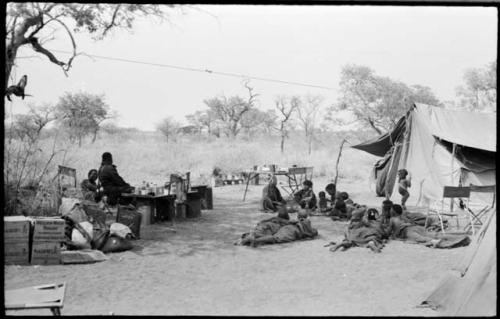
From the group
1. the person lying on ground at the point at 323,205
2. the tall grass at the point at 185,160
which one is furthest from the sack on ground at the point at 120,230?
the tall grass at the point at 185,160

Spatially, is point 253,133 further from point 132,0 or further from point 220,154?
point 132,0

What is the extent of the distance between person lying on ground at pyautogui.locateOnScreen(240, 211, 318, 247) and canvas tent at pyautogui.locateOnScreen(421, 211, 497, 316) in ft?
10.8

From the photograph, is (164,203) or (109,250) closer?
(109,250)

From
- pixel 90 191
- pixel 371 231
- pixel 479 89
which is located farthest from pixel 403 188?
pixel 479 89

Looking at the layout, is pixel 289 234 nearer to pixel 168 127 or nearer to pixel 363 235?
pixel 363 235

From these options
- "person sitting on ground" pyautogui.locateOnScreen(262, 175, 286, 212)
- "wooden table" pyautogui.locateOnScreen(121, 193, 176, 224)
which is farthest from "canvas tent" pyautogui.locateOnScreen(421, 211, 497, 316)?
"person sitting on ground" pyautogui.locateOnScreen(262, 175, 286, 212)

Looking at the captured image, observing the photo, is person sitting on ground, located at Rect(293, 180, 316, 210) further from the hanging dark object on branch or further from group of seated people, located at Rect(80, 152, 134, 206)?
the hanging dark object on branch

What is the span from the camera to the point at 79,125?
3086 centimetres

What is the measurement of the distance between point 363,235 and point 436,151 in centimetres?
553

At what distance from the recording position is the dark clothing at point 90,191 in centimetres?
833

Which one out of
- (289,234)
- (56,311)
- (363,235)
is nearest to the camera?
(56,311)

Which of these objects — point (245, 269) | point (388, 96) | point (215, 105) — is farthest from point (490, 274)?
point (215, 105)

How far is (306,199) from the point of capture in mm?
11031

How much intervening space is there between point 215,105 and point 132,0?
119 feet
